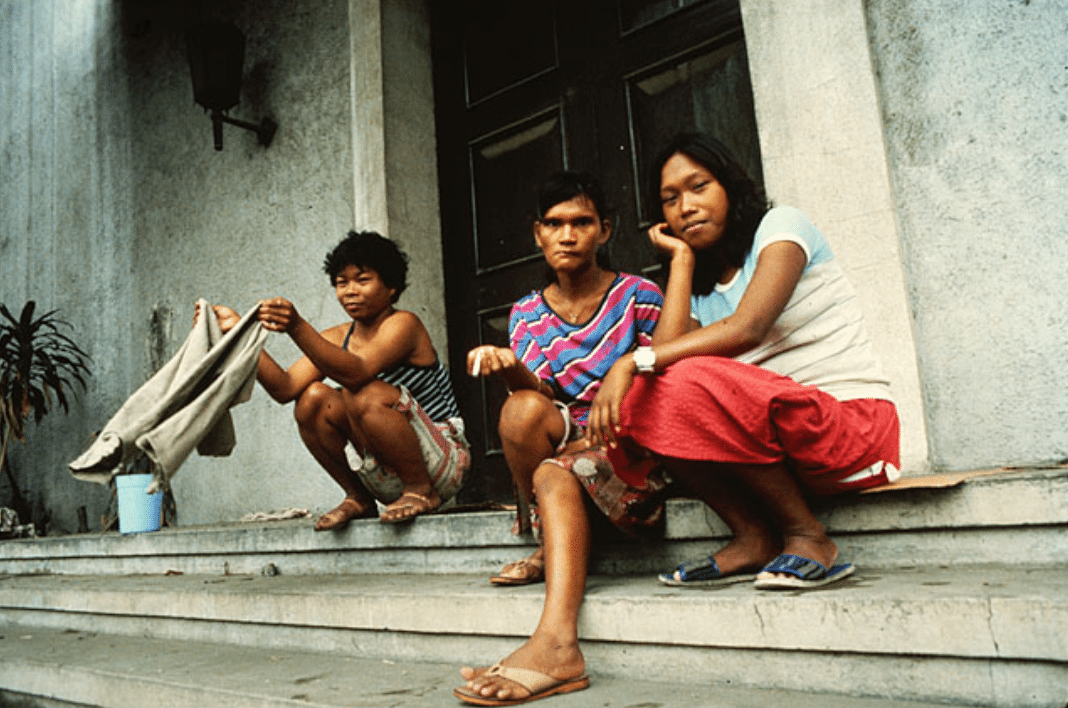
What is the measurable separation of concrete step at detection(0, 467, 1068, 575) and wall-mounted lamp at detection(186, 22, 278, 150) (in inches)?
102

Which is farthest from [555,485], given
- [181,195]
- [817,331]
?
[181,195]

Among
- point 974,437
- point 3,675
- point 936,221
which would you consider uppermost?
point 936,221

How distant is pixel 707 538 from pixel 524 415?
585 millimetres

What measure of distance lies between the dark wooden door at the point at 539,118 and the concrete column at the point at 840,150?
0.52 m

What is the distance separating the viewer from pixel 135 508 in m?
4.47

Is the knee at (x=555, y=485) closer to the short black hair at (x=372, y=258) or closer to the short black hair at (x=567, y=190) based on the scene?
the short black hair at (x=567, y=190)

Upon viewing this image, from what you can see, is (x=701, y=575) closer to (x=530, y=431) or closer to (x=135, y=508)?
(x=530, y=431)

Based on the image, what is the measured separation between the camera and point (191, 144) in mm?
5539

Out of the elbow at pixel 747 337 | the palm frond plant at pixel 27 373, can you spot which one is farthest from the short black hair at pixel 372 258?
the palm frond plant at pixel 27 373

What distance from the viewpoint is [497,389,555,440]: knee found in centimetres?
216

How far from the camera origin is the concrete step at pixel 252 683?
1.62 meters

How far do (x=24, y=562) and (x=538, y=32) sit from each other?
4198 millimetres

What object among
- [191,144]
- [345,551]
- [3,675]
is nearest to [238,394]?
[345,551]

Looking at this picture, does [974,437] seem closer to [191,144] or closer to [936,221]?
[936,221]
